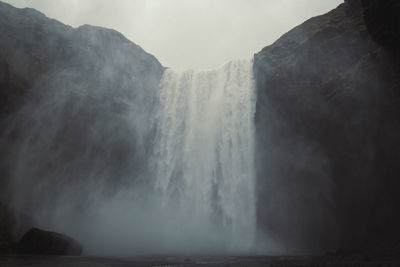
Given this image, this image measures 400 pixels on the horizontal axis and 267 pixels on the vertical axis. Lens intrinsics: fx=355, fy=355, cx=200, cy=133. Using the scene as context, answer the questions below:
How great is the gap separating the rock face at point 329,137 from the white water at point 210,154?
1.81m

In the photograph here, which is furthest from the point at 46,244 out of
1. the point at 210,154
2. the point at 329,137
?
the point at 329,137

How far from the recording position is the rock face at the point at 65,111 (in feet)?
99.6

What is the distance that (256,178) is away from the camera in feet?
107

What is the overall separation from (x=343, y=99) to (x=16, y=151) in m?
28.0

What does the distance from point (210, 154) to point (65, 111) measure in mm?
14265

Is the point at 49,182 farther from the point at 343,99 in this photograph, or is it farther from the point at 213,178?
the point at 343,99

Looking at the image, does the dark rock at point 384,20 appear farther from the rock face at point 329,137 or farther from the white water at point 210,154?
the white water at point 210,154

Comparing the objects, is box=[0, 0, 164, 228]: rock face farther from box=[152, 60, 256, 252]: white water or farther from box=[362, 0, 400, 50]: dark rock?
box=[362, 0, 400, 50]: dark rock

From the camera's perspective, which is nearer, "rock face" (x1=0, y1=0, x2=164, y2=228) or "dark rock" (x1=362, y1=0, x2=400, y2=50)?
"dark rock" (x1=362, y1=0, x2=400, y2=50)

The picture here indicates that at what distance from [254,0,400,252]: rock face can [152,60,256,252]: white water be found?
1.81m

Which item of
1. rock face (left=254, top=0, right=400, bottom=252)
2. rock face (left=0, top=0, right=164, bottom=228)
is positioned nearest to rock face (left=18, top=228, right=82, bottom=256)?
rock face (left=0, top=0, right=164, bottom=228)

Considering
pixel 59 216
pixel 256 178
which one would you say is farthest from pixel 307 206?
pixel 59 216

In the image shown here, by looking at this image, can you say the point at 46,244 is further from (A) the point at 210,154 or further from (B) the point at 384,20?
(B) the point at 384,20

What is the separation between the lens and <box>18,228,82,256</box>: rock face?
20.1 metres
